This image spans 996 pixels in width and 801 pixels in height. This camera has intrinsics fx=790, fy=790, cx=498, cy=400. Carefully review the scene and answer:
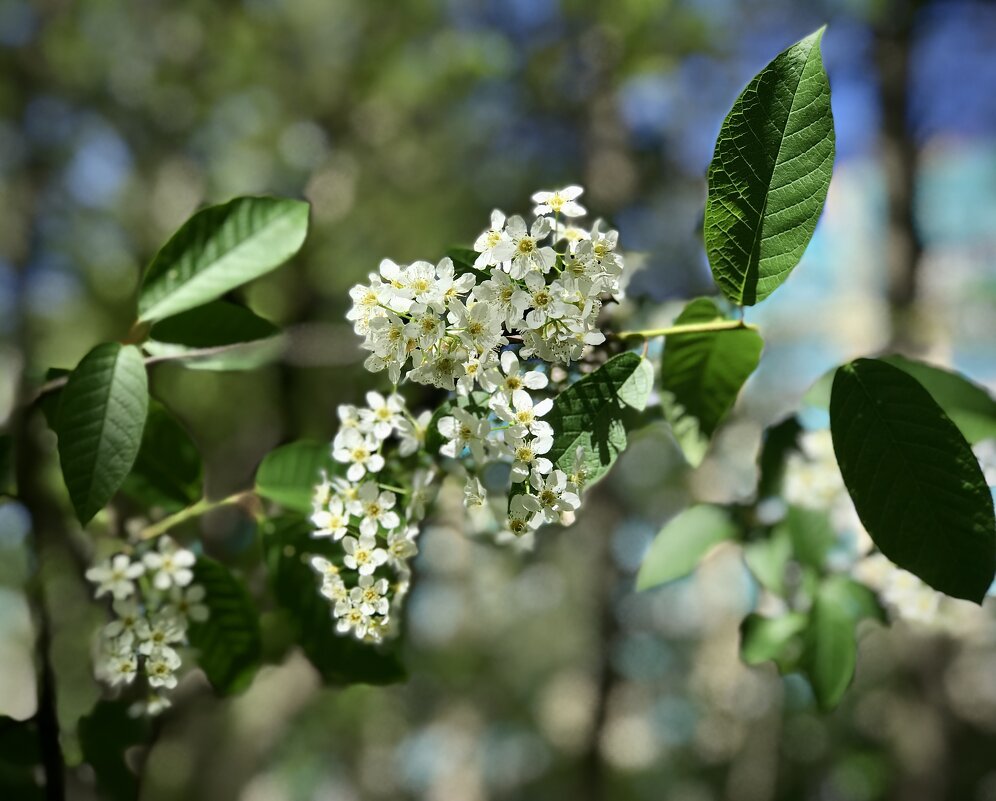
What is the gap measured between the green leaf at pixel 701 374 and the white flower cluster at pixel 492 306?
149 mm

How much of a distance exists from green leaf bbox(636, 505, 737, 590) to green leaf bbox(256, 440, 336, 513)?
315mm


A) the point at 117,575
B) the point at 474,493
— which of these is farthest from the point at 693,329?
the point at 117,575

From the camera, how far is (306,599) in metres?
0.64

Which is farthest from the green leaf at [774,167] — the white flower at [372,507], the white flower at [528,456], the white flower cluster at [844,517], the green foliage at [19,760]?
the green foliage at [19,760]

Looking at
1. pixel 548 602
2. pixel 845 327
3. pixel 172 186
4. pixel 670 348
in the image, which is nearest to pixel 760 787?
pixel 548 602

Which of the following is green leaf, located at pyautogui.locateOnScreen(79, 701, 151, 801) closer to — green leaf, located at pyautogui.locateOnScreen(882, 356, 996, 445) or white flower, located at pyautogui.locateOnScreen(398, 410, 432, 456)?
white flower, located at pyautogui.locateOnScreen(398, 410, 432, 456)

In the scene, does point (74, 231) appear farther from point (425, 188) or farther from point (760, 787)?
point (760, 787)

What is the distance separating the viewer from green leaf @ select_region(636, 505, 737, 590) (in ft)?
2.45

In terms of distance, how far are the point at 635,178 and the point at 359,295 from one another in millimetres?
3466

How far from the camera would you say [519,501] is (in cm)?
45

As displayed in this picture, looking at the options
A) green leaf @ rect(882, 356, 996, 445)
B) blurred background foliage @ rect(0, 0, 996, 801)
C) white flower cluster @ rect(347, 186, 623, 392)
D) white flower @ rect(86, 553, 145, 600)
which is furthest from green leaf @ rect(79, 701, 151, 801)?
blurred background foliage @ rect(0, 0, 996, 801)

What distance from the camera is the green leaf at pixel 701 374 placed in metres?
0.57

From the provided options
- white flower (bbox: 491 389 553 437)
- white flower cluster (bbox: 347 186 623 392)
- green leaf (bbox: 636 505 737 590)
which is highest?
white flower cluster (bbox: 347 186 623 392)

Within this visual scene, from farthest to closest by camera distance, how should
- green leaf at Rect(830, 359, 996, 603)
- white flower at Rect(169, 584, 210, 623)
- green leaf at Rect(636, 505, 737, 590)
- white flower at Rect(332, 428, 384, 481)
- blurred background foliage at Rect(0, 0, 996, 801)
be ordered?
blurred background foliage at Rect(0, 0, 996, 801) → green leaf at Rect(636, 505, 737, 590) → white flower at Rect(169, 584, 210, 623) → white flower at Rect(332, 428, 384, 481) → green leaf at Rect(830, 359, 996, 603)
